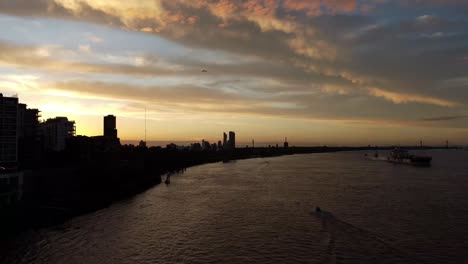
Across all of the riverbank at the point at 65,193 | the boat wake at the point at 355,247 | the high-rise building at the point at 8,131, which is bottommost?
the boat wake at the point at 355,247

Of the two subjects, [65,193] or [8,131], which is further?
[8,131]

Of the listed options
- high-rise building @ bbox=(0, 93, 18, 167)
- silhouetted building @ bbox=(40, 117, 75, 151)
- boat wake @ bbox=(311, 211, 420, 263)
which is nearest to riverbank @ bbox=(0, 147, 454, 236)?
high-rise building @ bbox=(0, 93, 18, 167)

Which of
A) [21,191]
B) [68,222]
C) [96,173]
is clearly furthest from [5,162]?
[68,222]

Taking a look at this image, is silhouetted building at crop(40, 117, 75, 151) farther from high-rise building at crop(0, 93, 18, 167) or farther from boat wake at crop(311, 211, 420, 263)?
boat wake at crop(311, 211, 420, 263)

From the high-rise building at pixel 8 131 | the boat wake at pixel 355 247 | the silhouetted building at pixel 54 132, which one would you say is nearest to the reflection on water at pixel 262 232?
the boat wake at pixel 355 247

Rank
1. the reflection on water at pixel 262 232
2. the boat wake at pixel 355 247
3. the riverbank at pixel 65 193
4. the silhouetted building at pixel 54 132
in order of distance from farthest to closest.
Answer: the silhouetted building at pixel 54 132
the riverbank at pixel 65 193
the reflection on water at pixel 262 232
the boat wake at pixel 355 247

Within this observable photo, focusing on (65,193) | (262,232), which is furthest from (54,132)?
(262,232)

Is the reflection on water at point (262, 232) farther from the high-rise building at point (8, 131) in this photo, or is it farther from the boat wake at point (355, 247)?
the high-rise building at point (8, 131)

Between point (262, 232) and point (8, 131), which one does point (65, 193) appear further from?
point (262, 232)

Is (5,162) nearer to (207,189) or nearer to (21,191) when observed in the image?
(21,191)
